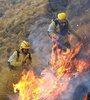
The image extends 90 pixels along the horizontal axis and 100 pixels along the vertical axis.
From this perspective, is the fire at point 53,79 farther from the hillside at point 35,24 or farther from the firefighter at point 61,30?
the hillside at point 35,24

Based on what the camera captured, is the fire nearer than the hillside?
Yes

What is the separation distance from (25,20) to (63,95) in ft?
20.7

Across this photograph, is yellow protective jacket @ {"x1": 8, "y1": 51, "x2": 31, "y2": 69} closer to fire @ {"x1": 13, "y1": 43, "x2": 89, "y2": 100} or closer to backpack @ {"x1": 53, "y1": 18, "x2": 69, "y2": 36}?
fire @ {"x1": 13, "y1": 43, "x2": 89, "y2": 100}

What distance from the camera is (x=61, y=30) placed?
10.3m

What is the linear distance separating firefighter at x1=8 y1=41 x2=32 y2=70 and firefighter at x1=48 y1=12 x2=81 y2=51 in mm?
1395

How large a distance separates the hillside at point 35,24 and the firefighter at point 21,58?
0.99 m

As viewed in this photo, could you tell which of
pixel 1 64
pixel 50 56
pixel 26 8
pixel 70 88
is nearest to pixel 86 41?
pixel 50 56

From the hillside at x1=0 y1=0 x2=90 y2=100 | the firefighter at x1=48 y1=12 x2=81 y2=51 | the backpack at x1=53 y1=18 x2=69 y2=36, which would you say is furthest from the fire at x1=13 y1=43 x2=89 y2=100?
the backpack at x1=53 y1=18 x2=69 y2=36

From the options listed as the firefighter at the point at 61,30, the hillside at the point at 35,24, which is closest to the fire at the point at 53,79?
the firefighter at the point at 61,30

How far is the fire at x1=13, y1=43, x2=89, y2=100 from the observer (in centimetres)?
889

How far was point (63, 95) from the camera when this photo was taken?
860 centimetres

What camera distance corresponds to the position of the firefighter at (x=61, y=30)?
10.1 m

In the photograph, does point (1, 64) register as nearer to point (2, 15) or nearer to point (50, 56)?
point (50, 56)

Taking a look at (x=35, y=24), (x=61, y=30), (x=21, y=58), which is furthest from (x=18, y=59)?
(x=35, y=24)
